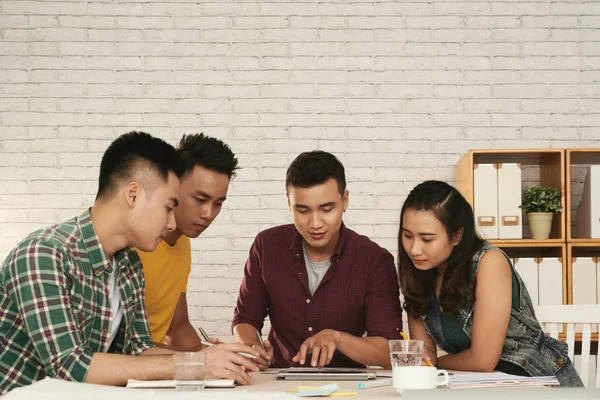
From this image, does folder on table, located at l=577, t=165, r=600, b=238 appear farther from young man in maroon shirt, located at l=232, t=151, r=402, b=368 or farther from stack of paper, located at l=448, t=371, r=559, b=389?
stack of paper, located at l=448, t=371, r=559, b=389

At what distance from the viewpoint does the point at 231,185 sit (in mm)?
3938

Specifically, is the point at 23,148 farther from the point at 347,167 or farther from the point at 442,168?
the point at 442,168

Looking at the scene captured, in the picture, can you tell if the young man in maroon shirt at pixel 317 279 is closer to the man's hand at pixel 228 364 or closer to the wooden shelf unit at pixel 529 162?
the man's hand at pixel 228 364

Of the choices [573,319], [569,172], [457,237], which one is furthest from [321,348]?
[569,172]

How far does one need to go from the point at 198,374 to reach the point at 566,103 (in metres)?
2.94

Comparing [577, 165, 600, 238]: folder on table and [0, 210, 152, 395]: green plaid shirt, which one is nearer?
[0, 210, 152, 395]: green plaid shirt

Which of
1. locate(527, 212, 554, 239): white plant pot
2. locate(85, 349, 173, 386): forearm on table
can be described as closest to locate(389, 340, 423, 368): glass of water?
locate(85, 349, 173, 386): forearm on table

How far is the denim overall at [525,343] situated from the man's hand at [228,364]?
0.77 m

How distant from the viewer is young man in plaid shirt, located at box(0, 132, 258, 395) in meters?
1.71

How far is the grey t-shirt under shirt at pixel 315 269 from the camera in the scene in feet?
8.78

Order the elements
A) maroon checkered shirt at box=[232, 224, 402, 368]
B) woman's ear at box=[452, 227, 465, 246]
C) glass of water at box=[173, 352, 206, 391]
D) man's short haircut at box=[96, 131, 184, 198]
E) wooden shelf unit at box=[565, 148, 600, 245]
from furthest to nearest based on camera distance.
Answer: wooden shelf unit at box=[565, 148, 600, 245]
maroon checkered shirt at box=[232, 224, 402, 368]
woman's ear at box=[452, 227, 465, 246]
man's short haircut at box=[96, 131, 184, 198]
glass of water at box=[173, 352, 206, 391]

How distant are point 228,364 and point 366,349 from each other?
702 mm

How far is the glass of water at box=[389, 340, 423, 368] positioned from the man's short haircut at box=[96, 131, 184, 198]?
29.4 inches

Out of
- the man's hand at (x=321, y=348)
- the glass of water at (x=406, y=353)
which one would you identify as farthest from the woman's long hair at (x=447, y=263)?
the glass of water at (x=406, y=353)
